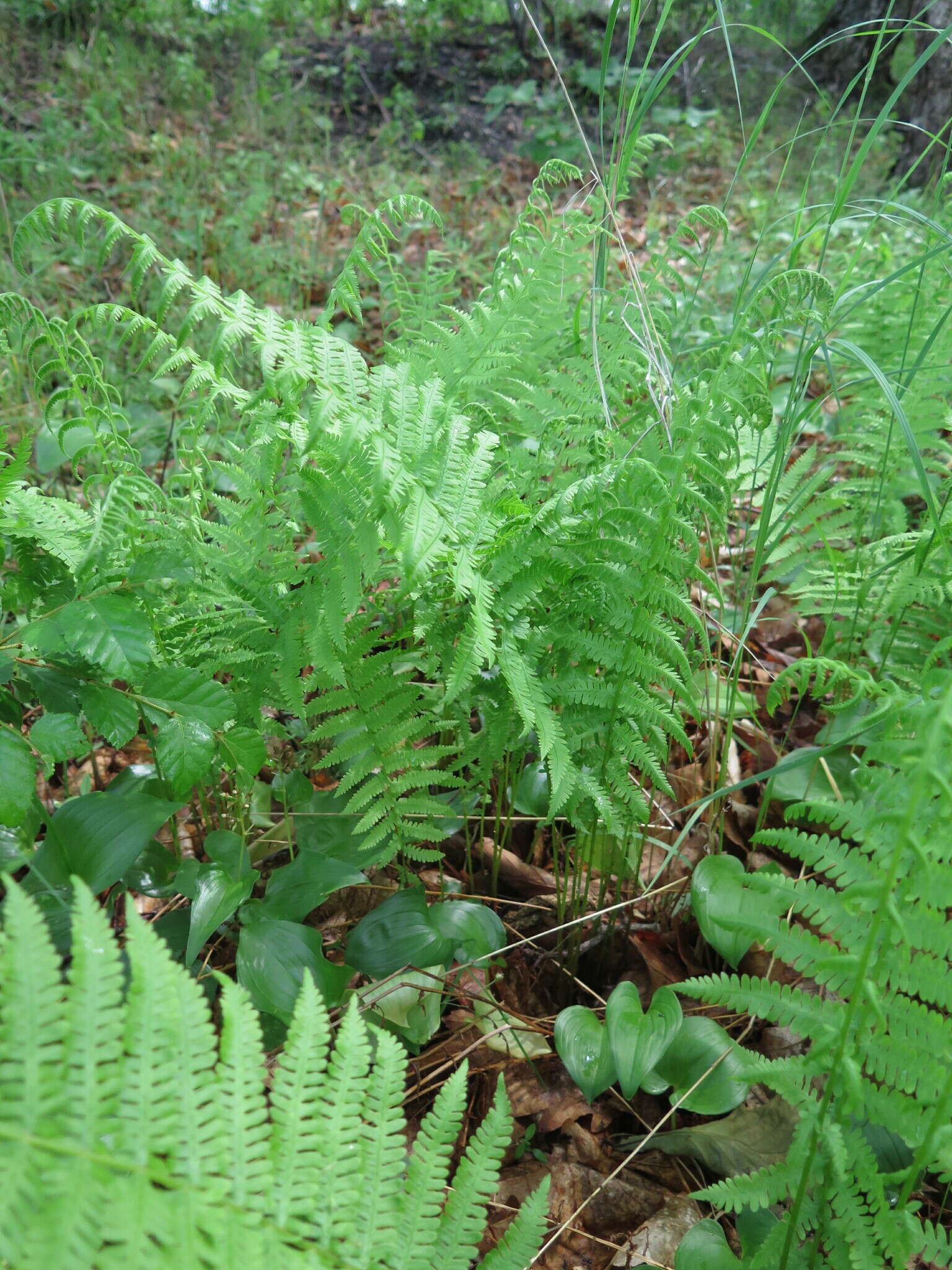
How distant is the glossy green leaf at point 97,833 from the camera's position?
1.48 meters

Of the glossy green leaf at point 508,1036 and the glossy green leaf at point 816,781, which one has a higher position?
the glossy green leaf at point 816,781

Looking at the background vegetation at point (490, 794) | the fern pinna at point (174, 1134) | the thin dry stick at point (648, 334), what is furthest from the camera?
the thin dry stick at point (648, 334)

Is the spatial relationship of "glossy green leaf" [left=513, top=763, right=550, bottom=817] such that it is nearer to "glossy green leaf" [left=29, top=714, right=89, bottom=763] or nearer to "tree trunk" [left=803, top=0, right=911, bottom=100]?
"glossy green leaf" [left=29, top=714, right=89, bottom=763]

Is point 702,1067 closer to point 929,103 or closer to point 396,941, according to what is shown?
point 396,941

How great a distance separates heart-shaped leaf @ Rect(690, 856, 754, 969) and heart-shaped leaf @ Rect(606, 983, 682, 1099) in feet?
0.46

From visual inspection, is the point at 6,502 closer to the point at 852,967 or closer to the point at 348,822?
the point at 348,822

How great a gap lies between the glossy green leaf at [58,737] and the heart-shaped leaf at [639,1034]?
3.22 feet

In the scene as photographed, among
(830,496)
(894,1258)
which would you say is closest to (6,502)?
(894,1258)

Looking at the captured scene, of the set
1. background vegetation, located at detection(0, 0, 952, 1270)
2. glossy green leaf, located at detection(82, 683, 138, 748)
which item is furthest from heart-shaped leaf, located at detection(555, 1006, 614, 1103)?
glossy green leaf, located at detection(82, 683, 138, 748)

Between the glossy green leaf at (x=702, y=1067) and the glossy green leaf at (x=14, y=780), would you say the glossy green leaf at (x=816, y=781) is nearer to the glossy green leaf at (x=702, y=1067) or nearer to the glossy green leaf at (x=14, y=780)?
the glossy green leaf at (x=702, y=1067)

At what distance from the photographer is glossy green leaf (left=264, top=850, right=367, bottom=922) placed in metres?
1.55

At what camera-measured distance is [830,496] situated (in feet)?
7.11

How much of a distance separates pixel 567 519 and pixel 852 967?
32.4 inches

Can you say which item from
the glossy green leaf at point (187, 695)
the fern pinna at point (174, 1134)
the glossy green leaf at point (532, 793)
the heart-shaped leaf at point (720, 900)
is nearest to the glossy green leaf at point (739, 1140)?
the heart-shaped leaf at point (720, 900)
